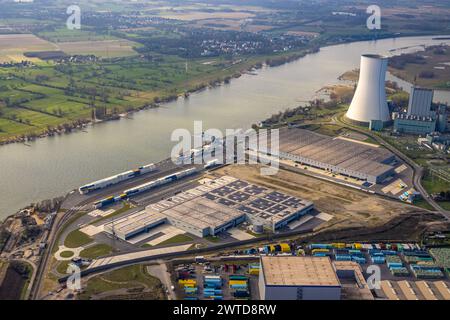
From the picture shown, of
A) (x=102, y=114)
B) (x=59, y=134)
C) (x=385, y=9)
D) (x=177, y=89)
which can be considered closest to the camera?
(x=59, y=134)

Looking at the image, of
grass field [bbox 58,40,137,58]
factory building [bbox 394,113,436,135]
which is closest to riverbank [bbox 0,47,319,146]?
grass field [bbox 58,40,137,58]

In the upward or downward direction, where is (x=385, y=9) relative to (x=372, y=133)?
upward

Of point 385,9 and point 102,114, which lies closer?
point 102,114

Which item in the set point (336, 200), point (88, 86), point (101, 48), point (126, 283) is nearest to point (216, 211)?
point (126, 283)

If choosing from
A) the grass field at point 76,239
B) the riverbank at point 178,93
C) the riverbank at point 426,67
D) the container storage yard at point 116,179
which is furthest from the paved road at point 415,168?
the riverbank at point 426,67

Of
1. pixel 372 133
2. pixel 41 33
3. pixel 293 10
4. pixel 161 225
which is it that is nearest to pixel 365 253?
pixel 161 225

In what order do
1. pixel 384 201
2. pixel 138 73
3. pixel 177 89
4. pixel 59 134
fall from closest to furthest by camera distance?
pixel 384 201 → pixel 59 134 → pixel 177 89 → pixel 138 73
